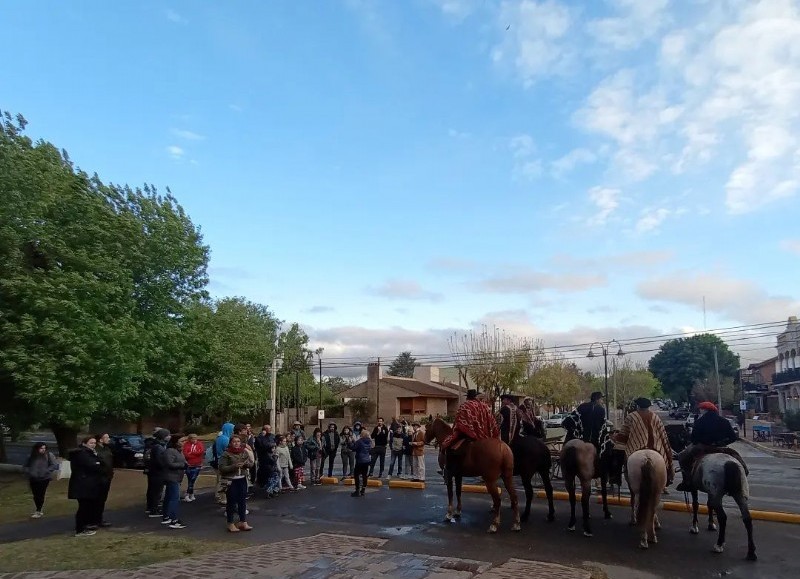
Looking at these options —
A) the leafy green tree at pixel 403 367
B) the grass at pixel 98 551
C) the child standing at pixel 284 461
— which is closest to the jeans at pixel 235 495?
the grass at pixel 98 551

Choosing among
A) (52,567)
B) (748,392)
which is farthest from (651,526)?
(748,392)

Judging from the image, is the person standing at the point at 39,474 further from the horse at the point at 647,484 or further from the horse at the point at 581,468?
the horse at the point at 647,484

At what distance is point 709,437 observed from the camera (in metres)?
9.65

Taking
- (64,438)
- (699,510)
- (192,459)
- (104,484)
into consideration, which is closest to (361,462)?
(192,459)

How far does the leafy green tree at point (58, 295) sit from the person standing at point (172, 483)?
6.57 m

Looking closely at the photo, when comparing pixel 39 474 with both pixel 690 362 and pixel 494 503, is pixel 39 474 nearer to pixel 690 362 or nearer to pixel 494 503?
pixel 494 503

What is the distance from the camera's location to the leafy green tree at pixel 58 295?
1755 centimetres

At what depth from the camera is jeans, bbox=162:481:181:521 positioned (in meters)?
12.1

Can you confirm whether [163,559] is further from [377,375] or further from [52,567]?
[377,375]

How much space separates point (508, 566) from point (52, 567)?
5.68 metres

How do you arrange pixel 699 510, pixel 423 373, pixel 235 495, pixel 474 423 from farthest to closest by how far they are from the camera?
pixel 423 373, pixel 699 510, pixel 235 495, pixel 474 423

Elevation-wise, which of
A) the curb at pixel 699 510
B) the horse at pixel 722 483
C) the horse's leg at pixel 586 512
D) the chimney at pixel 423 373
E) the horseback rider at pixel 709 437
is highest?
the chimney at pixel 423 373

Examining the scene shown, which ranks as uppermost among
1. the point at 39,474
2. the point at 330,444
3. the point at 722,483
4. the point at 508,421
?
the point at 508,421

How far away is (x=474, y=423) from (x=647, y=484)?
2913 mm
